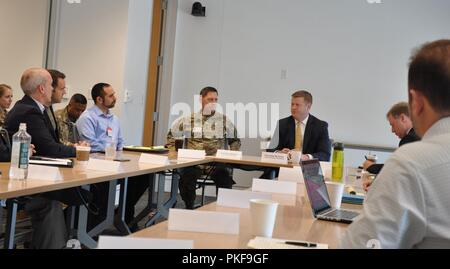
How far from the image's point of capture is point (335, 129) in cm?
700

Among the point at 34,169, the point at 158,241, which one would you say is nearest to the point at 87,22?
the point at 34,169

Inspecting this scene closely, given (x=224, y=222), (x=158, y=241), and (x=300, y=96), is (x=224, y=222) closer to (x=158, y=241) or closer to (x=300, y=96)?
(x=158, y=241)

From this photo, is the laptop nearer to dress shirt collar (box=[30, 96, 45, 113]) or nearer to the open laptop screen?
the open laptop screen

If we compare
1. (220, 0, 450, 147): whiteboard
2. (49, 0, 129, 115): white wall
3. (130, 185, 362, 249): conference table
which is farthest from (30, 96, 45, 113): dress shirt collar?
(220, 0, 450, 147): whiteboard

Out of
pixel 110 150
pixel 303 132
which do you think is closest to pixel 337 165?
pixel 110 150

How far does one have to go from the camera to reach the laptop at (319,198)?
204 centimetres

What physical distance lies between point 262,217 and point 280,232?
0.16 meters

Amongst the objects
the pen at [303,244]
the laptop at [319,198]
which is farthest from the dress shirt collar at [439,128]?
the laptop at [319,198]

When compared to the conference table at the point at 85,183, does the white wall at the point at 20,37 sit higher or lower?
higher

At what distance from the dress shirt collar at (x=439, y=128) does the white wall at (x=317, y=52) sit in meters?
5.84

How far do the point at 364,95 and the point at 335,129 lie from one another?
0.57 m

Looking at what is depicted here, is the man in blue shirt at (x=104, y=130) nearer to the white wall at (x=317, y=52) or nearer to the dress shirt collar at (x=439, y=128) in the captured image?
the white wall at (x=317, y=52)

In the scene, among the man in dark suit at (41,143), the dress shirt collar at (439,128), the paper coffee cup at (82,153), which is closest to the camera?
the dress shirt collar at (439,128)

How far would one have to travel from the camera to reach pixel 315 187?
2.17 m
